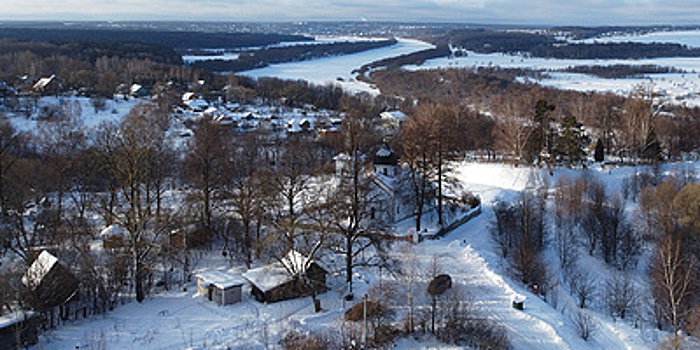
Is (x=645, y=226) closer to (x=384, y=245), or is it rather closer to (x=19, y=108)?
(x=384, y=245)

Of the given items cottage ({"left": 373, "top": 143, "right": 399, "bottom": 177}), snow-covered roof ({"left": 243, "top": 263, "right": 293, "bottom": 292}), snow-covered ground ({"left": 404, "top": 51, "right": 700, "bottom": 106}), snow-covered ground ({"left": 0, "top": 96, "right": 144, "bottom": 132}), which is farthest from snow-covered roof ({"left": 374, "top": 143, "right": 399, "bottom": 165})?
snow-covered ground ({"left": 404, "top": 51, "right": 700, "bottom": 106})

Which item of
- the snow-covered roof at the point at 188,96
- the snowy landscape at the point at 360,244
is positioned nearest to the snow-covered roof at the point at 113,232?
the snowy landscape at the point at 360,244

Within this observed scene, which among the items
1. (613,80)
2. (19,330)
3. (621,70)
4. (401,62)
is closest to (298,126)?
(19,330)

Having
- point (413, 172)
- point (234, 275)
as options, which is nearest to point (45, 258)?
point (234, 275)

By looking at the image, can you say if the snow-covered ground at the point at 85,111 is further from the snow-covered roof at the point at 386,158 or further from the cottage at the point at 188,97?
the snow-covered roof at the point at 386,158

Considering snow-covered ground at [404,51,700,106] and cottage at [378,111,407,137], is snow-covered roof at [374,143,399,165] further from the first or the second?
snow-covered ground at [404,51,700,106]
